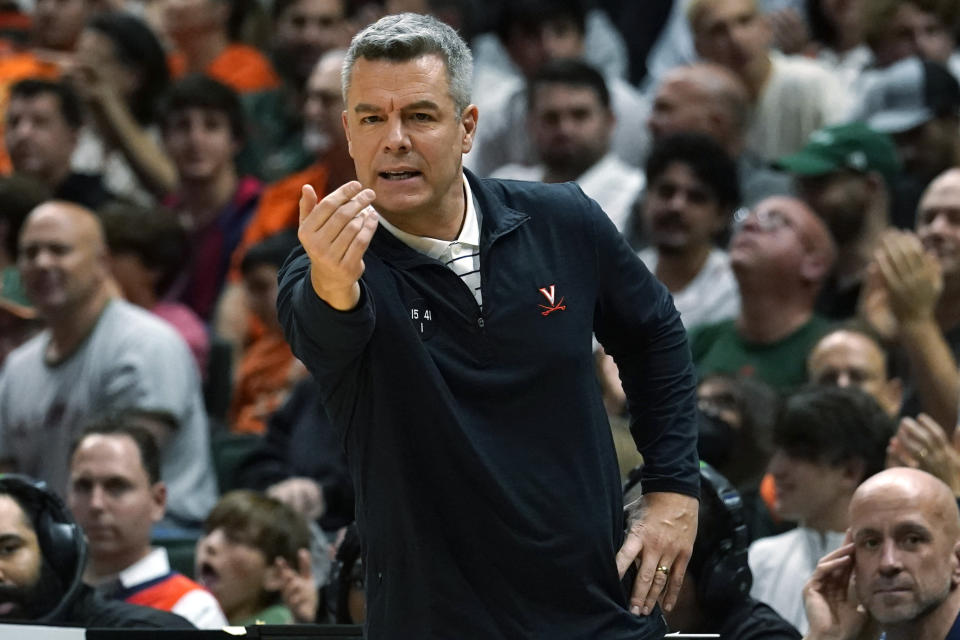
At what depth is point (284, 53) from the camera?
9211 millimetres

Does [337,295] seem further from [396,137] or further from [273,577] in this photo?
[273,577]

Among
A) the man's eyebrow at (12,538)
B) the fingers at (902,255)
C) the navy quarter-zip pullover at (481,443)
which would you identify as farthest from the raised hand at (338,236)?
the fingers at (902,255)

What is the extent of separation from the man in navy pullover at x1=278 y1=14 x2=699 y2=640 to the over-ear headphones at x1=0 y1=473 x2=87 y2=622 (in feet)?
5.45

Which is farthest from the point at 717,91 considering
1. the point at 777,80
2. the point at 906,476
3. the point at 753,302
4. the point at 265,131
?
the point at 906,476

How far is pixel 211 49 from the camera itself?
9.60 metres

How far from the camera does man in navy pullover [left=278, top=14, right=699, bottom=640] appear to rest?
2766mm

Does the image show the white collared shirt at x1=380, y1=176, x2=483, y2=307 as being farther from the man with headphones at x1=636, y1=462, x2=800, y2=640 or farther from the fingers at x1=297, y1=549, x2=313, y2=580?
the fingers at x1=297, y1=549, x2=313, y2=580

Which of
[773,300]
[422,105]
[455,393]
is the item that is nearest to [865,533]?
[455,393]

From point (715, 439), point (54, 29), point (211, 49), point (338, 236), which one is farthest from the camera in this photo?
point (54, 29)

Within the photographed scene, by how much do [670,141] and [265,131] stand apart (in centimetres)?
283

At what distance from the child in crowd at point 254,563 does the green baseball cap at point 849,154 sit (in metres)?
2.70

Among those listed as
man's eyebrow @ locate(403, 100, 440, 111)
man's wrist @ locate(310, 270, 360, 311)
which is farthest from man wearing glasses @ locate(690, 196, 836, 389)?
man's wrist @ locate(310, 270, 360, 311)

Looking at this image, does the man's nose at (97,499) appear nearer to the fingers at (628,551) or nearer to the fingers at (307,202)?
the fingers at (628,551)

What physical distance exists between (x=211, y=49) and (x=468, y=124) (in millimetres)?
6921
